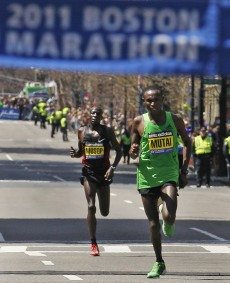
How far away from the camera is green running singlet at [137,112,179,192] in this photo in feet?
43.5

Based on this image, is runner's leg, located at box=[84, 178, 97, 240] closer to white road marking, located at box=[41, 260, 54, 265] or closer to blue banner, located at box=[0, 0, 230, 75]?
white road marking, located at box=[41, 260, 54, 265]

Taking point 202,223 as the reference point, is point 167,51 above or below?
above

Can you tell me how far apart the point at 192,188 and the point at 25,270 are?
72.6 ft

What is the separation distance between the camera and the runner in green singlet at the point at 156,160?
43.4ft

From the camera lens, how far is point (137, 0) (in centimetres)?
1511

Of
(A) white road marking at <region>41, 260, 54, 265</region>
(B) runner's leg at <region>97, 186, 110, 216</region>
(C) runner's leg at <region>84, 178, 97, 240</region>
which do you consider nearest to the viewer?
(A) white road marking at <region>41, 260, 54, 265</region>

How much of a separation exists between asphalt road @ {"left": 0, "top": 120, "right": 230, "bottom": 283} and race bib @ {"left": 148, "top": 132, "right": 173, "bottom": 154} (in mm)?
1391

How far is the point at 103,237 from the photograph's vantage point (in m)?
18.8

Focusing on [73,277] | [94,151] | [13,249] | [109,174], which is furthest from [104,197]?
[73,277]

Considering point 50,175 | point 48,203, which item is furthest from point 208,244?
point 50,175

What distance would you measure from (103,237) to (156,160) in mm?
5646

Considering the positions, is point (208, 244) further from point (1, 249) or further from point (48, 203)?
point (48, 203)

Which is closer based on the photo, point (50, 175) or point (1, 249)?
point (1, 249)

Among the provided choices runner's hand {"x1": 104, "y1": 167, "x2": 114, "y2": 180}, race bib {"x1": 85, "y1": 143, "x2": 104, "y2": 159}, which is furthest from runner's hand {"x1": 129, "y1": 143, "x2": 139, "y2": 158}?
race bib {"x1": 85, "y1": 143, "x2": 104, "y2": 159}
